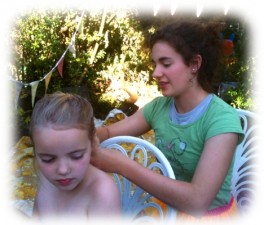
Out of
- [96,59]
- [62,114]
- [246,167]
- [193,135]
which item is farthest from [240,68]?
[62,114]

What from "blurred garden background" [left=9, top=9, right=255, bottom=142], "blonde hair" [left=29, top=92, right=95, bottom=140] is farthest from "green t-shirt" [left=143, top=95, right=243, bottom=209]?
"blurred garden background" [left=9, top=9, right=255, bottom=142]

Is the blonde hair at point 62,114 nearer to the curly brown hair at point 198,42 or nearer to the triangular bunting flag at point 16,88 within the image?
the curly brown hair at point 198,42

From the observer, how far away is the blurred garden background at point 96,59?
385 cm

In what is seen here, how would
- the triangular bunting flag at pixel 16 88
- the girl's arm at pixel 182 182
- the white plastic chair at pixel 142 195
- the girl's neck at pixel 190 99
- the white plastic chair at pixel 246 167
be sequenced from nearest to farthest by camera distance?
the girl's arm at pixel 182 182
the white plastic chair at pixel 142 195
the girl's neck at pixel 190 99
the white plastic chair at pixel 246 167
the triangular bunting flag at pixel 16 88

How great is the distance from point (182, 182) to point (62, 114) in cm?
46

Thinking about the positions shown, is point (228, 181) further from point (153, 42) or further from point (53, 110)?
point (53, 110)

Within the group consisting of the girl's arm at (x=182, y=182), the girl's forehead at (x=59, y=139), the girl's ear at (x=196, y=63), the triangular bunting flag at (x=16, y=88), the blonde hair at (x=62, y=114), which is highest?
the girl's ear at (x=196, y=63)

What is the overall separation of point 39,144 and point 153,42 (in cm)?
72

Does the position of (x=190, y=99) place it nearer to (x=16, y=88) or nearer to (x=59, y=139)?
(x=59, y=139)

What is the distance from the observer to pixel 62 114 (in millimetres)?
1111

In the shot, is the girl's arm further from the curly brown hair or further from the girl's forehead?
the curly brown hair

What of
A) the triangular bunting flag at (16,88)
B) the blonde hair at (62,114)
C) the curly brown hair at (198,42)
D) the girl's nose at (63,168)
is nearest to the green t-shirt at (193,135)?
the curly brown hair at (198,42)

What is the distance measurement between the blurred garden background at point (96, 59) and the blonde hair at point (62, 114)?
1.72 m

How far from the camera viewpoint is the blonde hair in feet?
3.61
